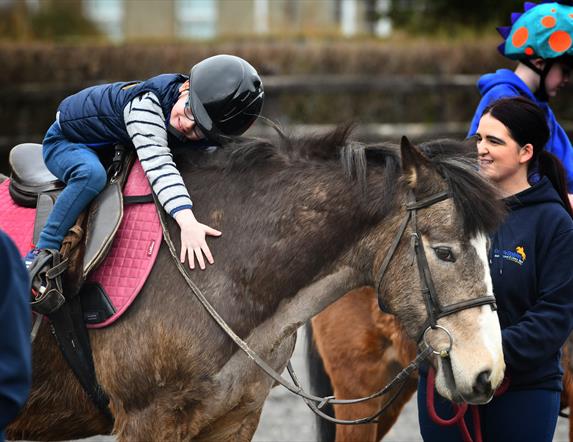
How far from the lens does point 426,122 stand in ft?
43.5

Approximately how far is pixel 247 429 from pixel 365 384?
128 centimetres

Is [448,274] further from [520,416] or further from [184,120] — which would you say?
[184,120]

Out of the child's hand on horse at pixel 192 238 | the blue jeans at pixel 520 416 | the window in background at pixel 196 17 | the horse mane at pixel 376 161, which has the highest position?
the horse mane at pixel 376 161

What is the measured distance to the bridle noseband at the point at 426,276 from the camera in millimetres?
3154

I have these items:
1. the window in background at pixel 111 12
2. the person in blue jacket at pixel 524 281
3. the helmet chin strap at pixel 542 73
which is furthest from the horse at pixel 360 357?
the window in background at pixel 111 12

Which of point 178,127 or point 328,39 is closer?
point 178,127

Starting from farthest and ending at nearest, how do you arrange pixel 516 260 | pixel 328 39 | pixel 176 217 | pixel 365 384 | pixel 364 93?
pixel 328 39 < pixel 364 93 < pixel 365 384 < pixel 516 260 < pixel 176 217

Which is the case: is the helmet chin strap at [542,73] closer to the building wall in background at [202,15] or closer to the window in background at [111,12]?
the building wall in background at [202,15]

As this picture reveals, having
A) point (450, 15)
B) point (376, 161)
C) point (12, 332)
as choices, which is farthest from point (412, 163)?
point (450, 15)

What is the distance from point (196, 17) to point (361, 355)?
2657cm

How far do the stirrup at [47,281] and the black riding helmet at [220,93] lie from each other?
0.75m

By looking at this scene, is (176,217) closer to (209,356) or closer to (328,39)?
(209,356)

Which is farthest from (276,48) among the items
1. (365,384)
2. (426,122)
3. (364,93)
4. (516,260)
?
(516,260)

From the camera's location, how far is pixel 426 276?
321 centimetres
